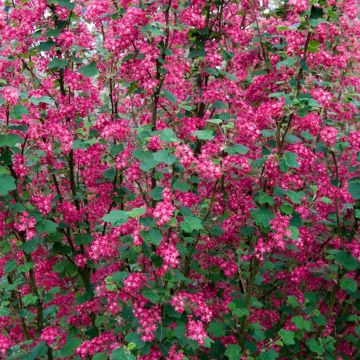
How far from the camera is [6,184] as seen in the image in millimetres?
3895

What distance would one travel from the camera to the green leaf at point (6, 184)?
3.84 m

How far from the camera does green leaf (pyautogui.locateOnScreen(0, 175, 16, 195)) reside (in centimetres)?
384

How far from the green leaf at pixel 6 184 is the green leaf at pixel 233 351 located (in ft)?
8.46

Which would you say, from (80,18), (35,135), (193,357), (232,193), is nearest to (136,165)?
(35,135)

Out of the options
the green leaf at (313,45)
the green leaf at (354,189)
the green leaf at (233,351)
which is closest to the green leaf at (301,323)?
the green leaf at (233,351)

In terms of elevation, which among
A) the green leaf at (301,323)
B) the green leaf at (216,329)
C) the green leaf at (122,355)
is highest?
the green leaf at (122,355)

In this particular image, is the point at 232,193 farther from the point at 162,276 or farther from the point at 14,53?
the point at 14,53

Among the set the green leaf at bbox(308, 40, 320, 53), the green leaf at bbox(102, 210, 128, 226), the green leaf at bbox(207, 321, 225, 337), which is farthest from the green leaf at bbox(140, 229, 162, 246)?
the green leaf at bbox(308, 40, 320, 53)

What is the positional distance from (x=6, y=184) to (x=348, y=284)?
3.59 meters

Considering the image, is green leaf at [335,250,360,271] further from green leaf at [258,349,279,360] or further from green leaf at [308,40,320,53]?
green leaf at [308,40,320,53]

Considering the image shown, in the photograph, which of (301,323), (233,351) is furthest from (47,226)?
(301,323)

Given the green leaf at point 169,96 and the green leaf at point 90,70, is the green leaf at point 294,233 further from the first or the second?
the green leaf at point 90,70

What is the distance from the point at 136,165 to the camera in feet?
13.4

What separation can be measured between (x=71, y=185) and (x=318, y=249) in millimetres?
2967
